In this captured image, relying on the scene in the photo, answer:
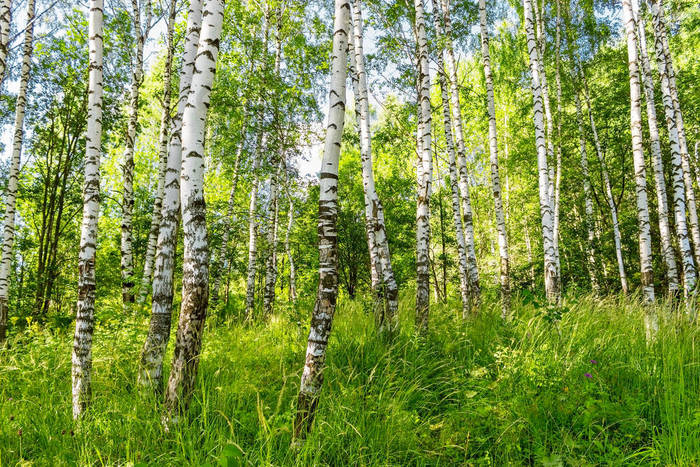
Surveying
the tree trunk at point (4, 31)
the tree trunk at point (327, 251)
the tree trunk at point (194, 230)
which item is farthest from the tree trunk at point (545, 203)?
the tree trunk at point (4, 31)

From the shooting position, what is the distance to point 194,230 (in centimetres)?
288

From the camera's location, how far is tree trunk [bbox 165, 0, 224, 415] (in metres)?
2.68

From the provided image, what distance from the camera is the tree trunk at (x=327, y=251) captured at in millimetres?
2504

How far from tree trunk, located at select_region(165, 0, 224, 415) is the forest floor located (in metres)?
0.25

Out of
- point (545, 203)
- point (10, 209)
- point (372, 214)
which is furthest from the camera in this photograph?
point (10, 209)

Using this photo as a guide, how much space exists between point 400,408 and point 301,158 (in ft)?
30.4

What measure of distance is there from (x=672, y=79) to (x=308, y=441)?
1240cm

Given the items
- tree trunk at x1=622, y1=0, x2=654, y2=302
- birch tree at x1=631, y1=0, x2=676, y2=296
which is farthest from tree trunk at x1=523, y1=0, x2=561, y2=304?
birch tree at x1=631, y1=0, x2=676, y2=296

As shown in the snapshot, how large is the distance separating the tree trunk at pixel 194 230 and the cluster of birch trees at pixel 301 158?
0.05 feet

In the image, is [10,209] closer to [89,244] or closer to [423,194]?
[89,244]

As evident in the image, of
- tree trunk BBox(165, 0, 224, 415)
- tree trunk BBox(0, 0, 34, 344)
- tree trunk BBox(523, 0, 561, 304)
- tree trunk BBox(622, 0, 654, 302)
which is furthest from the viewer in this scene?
tree trunk BBox(0, 0, 34, 344)

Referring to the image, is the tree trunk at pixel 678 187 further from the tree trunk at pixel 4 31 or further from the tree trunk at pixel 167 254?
the tree trunk at pixel 4 31

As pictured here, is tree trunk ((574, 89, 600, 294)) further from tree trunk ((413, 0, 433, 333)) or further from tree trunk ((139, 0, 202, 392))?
tree trunk ((139, 0, 202, 392))

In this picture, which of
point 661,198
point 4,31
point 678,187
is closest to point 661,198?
point 661,198
